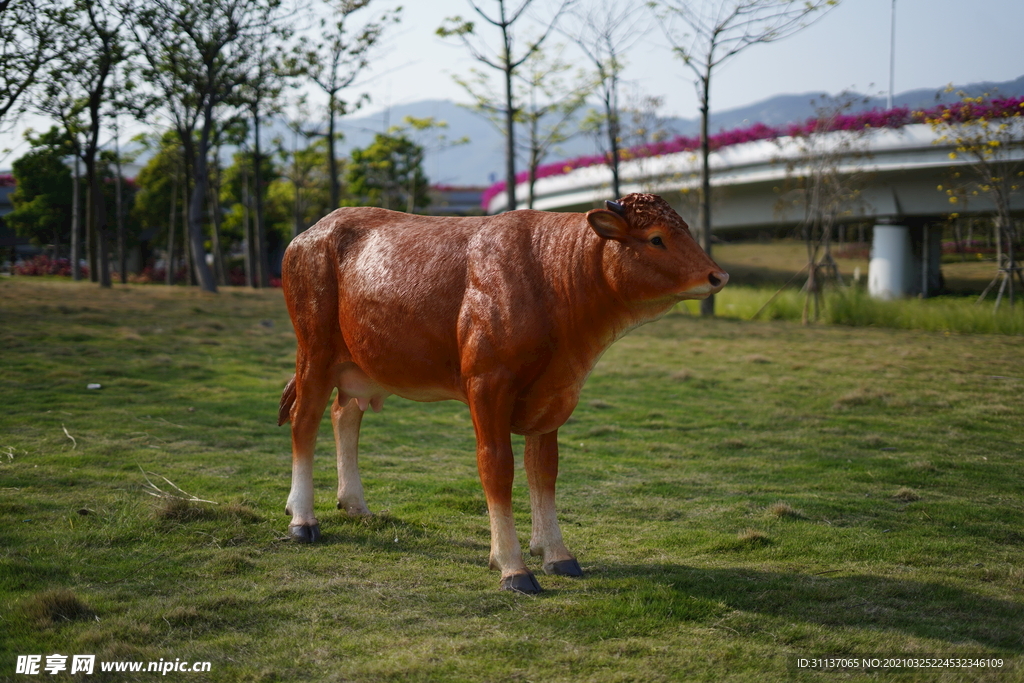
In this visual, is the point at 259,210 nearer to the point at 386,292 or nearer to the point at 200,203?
the point at 200,203

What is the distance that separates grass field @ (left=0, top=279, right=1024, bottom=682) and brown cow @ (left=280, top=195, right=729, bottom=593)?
22.2 inches

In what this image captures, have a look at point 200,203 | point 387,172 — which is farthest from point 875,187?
point 387,172

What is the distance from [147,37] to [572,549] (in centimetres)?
1931

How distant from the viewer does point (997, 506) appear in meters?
6.27

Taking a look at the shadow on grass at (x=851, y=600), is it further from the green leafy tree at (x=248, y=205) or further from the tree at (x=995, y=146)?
the green leafy tree at (x=248, y=205)

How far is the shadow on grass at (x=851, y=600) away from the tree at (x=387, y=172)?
1428 inches

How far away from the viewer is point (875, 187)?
75.1ft

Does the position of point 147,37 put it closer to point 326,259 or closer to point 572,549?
point 326,259

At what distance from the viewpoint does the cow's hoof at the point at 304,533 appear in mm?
5254

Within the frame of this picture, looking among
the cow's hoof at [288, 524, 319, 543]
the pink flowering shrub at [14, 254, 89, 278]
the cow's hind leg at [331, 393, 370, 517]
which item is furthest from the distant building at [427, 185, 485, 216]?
the cow's hoof at [288, 524, 319, 543]

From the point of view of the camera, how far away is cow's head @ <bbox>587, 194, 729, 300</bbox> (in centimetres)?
422

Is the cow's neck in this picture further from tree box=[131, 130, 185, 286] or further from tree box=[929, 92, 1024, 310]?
tree box=[131, 130, 185, 286]

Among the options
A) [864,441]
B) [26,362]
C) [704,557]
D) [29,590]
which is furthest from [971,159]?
[29,590]

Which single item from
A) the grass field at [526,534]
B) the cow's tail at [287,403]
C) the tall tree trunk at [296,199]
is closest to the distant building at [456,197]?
the tall tree trunk at [296,199]
